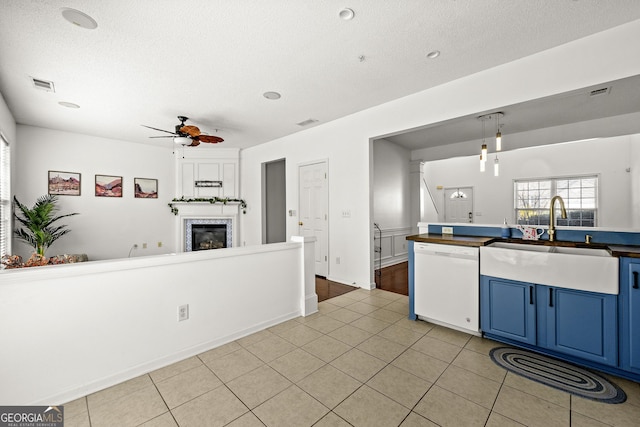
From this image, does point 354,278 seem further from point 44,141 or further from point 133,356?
point 44,141

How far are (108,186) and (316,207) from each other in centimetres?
472

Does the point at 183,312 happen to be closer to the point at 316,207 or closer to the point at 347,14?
the point at 347,14

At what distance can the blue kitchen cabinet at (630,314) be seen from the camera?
1865 millimetres

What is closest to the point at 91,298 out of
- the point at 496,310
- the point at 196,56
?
the point at 196,56

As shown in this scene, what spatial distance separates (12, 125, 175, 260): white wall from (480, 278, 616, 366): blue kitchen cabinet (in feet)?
22.7

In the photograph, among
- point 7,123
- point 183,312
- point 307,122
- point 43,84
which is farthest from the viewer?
point 307,122

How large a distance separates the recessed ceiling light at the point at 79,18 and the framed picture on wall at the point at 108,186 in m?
4.52

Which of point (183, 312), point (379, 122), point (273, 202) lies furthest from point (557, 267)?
point (273, 202)

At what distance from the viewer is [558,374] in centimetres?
202

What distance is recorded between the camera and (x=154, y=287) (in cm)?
210

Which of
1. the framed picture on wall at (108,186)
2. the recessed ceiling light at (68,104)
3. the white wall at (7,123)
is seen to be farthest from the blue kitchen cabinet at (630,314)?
the framed picture on wall at (108,186)

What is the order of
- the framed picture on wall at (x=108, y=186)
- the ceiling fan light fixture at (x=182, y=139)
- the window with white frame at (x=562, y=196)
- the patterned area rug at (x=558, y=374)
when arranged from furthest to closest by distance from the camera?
the window with white frame at (x=562, y=196) → the framed picture on wall at (x=108, y=186) → the ceiling fan light fixture at (x=182, y=139) → the patterned area rug at (x=558, y=374)

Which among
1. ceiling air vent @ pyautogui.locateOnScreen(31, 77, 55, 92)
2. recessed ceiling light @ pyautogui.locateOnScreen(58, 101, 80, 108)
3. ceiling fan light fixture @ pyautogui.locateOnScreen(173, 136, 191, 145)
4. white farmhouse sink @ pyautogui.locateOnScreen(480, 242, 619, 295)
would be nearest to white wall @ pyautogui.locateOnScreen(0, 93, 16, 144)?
Result: recessed ceiling light @ pyautogui.locateOnScreen(58, 101, 80, 108)

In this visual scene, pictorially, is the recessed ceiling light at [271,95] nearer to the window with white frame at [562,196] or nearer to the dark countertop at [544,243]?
the dark countertop at [544,243]
